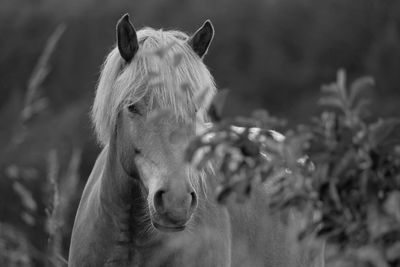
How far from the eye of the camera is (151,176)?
3.95 meters

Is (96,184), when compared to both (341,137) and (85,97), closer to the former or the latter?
(341,137)

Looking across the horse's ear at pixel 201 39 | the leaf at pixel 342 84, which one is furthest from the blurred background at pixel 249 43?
the leaf at pixel 342 84

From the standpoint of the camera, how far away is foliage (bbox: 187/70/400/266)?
2373 mm

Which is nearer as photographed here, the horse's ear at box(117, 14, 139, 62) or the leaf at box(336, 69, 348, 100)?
the leaf at box(336, 69, 348, 100)

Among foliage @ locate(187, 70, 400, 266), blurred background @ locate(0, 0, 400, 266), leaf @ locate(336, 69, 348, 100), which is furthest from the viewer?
blurred background @ locate(0, 0, 400, 266)

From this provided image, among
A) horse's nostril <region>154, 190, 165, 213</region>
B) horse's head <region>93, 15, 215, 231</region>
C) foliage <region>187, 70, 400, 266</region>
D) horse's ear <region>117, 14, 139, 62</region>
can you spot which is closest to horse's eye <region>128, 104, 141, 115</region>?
horse's head <region>93, 15, 215, 231</region>

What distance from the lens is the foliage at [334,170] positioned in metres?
2.37

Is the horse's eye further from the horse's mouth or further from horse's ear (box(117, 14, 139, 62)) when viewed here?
the horse's mouth

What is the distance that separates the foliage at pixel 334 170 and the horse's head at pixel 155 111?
3.62 feet

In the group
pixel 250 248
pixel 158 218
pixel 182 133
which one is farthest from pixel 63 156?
pixel 182 133

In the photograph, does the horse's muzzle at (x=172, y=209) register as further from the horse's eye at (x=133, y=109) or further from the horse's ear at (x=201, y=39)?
the horse's ear at (x=201, y=39)

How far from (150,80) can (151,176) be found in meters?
0.47

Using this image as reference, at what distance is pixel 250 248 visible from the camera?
16.6 ft

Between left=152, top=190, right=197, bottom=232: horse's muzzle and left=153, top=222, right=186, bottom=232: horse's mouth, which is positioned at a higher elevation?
left=152, top=190, right=197, bottom=232: horse's muzzle
